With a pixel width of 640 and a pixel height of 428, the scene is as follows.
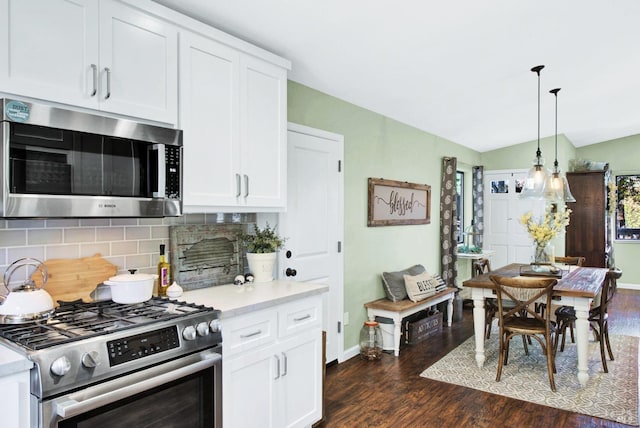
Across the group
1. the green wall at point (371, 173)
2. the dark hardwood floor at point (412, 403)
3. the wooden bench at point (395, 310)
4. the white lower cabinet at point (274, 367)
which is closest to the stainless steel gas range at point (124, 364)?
the white lower cabinet at point (274, 367)

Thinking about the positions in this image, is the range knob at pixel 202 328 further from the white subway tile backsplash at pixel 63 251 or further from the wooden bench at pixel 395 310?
the wooden bench at pixel 395 310

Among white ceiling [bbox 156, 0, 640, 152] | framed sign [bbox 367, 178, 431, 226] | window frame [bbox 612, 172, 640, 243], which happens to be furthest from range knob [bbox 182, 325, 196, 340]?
window frame [bbox 612, 172, 640, 243]

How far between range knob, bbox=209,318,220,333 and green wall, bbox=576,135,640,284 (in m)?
8.91

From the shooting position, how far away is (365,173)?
15.0ft

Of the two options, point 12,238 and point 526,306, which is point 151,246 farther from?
point 526,306

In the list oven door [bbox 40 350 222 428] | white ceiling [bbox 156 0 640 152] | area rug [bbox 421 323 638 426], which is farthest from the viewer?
area rug [bbox 421 323 638 426]

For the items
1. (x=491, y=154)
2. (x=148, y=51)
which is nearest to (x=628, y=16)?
(x=148, y=51)

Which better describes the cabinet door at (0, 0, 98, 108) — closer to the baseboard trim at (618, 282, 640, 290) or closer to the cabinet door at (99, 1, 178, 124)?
the cabinet door at (99, 1, 178, 124)

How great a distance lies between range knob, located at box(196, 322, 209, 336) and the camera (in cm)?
196

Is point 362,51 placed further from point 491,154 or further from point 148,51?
point 491,154

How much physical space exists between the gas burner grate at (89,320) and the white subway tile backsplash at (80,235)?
30 cm

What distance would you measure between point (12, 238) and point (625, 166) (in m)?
9.67

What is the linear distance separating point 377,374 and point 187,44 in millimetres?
2987

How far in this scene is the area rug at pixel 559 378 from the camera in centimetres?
327
